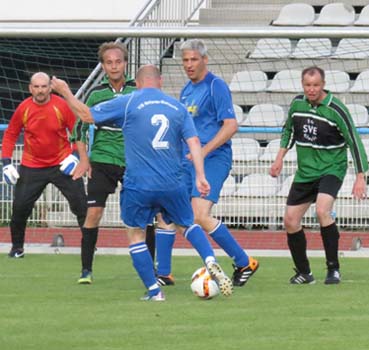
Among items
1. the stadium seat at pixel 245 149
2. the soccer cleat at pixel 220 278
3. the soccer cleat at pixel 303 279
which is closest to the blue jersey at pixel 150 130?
the soccer cleat at pixel 220 278

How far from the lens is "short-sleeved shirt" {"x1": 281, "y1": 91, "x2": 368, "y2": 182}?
11633mm

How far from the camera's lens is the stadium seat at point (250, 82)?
21125 mm

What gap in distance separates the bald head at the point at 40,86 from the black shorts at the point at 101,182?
8.24 ft

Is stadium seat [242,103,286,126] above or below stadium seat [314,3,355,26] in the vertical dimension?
below

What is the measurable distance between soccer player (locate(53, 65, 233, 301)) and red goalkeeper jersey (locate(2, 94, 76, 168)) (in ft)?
15.1

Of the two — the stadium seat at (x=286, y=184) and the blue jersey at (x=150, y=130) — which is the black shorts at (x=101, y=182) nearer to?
the blue jersey at (x=150, y=130)

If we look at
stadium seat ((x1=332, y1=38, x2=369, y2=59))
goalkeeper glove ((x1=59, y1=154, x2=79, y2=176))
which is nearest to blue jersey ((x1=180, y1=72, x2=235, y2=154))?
goalkeeper glove ((x1=59, y1=154, x2=79, y2=176))

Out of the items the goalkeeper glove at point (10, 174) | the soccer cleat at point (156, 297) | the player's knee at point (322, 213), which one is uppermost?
the goalkeeper glove at point (10, 174)

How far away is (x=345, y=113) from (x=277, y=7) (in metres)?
13.0

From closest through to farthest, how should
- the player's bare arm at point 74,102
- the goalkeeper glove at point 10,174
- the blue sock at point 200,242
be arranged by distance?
the player's bare arm at point 74,102
the blue sock at point 200,242
the goalkeeper glove at point 10,174

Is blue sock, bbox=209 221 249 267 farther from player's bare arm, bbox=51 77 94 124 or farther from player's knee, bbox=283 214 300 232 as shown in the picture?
player's bare arm, bbox=51 77 94 124

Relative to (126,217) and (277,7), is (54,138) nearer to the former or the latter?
(126,217)

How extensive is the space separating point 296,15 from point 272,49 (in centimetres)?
151

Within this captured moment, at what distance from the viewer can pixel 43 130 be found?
14.9 metres
